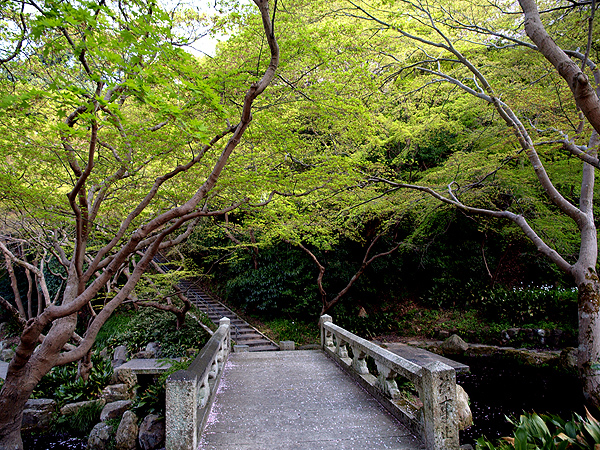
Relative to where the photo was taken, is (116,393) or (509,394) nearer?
(509,394)

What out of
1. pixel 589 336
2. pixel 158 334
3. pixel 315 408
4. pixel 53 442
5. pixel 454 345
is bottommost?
pixel 53 442

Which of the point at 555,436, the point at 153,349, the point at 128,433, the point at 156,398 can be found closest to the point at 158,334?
the point at 153,349

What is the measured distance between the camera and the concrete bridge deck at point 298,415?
→ 3941mm

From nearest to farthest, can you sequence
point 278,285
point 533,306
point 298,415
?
point 298,415 → point 533,306 → point 278,285

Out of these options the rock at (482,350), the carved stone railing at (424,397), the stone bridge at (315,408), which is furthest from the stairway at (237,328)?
the carved stone railing at (424,397)

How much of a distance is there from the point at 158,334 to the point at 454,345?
1114 cm

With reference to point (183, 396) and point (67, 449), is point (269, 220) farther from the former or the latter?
point (67, 449)

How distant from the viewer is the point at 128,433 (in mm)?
6113

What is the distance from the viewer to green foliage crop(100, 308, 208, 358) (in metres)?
12.6

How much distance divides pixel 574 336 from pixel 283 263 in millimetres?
10856

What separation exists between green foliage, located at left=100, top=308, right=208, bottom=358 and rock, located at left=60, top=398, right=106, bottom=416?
3.40m

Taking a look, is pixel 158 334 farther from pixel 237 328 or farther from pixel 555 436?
pixel 555 436

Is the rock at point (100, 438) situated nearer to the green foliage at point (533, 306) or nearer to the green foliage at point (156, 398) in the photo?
the green foliage at point (156, 398)

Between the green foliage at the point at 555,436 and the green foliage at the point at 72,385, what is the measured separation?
974cm
